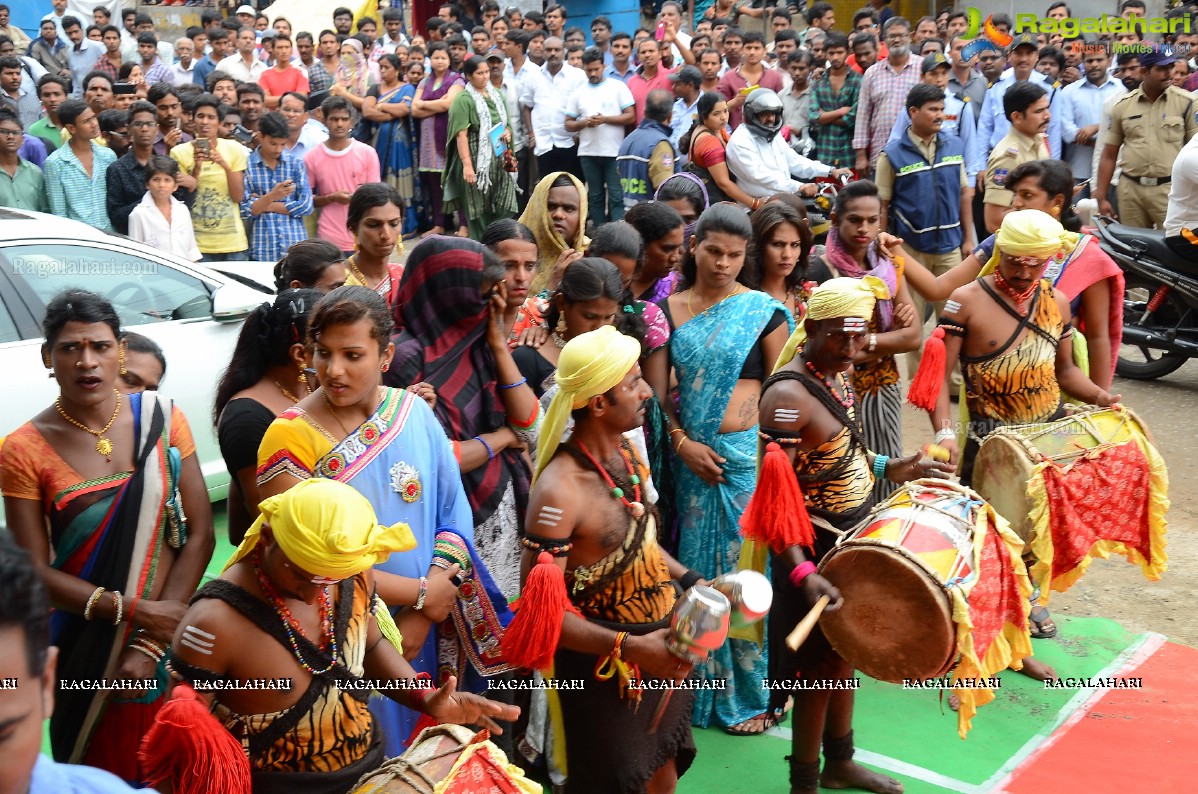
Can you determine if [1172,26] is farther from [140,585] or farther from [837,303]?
[140,585]

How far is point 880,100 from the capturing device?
36.2ft

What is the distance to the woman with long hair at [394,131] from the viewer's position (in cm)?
1355

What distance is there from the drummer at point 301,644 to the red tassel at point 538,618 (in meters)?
0.27

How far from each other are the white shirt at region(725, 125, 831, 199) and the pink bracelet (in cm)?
506

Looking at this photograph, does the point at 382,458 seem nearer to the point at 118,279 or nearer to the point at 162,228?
the point at 118,279

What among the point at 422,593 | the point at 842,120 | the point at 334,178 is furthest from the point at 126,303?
the point at 842,120

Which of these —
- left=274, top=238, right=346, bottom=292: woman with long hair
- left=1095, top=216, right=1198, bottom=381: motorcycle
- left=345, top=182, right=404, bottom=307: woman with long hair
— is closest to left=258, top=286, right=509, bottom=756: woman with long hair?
left=274, top=238, right=346, bottom=292: woman with long hair

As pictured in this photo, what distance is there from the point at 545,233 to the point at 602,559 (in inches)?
97.2

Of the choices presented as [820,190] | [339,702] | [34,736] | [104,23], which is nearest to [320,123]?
[820,190]

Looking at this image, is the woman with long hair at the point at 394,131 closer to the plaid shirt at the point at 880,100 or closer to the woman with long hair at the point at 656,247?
the plaid shirt at the point at 880,100

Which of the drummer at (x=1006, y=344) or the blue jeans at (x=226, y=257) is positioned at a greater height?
the drummer at (x=1006, y=344)

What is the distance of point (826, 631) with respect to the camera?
12.1ft

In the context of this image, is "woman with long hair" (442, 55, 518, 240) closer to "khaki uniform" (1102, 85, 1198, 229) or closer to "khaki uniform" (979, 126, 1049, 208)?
"khaki uniform" (979, 126, 1049, 208)

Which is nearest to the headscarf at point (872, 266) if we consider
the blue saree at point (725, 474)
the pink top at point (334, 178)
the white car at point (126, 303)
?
the blue saree at point (725, 474)
